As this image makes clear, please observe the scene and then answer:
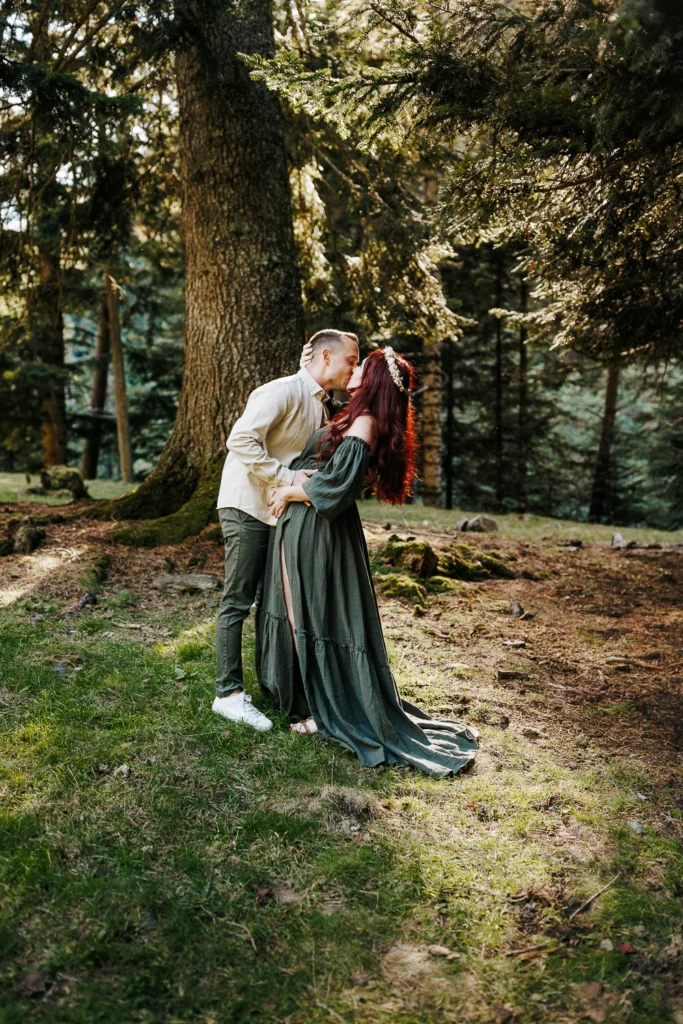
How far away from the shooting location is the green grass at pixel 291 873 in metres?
2.60

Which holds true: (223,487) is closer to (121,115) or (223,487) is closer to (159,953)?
(159,953)

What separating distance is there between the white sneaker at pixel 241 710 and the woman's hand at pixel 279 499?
→ 1026 mm

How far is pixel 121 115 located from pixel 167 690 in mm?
4368

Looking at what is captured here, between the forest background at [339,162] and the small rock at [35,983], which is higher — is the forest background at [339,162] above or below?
above

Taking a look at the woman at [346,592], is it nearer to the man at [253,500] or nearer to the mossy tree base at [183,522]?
the man at [253,500]

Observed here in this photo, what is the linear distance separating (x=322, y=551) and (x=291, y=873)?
5.28 ft

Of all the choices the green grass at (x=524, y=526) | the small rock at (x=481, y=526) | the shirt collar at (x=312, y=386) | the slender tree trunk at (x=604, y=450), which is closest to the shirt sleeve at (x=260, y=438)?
the shirt collar at (x=312, y=386)

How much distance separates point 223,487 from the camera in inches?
172

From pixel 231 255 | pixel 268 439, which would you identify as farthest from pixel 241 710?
pixel 231 255

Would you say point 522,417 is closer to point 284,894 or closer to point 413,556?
point 413,556

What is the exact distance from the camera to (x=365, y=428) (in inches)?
158

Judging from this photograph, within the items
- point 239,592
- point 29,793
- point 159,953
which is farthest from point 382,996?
point 239,592

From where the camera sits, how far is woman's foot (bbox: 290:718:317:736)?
4254mm

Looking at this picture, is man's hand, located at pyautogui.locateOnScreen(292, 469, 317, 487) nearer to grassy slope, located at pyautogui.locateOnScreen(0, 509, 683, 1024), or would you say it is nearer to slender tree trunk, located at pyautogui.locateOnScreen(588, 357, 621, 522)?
grassy slope, located at pyautogui.locateOnScreen(0, 509, 683, 1024)
